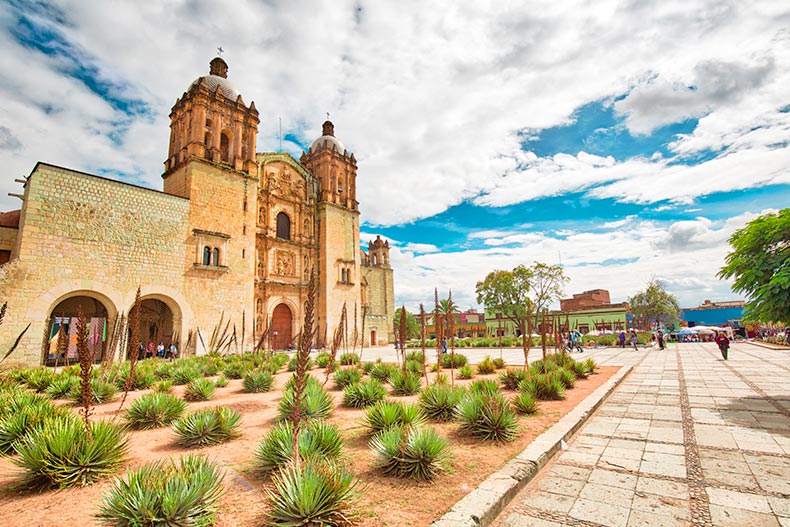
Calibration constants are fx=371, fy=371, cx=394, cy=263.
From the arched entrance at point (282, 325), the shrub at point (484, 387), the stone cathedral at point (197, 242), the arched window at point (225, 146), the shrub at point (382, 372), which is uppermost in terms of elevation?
the arched window at point (225, 146)

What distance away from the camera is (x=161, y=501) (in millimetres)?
2785

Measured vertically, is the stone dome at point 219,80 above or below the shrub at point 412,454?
above

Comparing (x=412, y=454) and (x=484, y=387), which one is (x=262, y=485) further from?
(x=484, y=387)

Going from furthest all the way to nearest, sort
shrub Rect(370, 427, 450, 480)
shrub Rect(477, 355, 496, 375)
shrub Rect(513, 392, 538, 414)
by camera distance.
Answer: shrub Rect(477, 355, 496, 375)
shrub Rect(513, 392, 538, 414)
shrub Rect(370, 427, 450, 480)

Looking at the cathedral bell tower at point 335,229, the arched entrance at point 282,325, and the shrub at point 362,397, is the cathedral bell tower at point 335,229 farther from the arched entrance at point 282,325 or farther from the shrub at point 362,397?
the shrub at point 362,397

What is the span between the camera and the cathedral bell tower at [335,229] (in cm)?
2941

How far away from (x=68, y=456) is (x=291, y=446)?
2.23 m

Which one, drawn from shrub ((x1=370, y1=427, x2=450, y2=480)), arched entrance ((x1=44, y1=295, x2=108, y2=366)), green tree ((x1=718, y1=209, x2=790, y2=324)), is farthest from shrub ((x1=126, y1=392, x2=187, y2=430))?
arched entrance ((x1=44, y1=295, x2=108, y2=366))

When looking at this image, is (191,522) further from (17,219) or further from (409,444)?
(17,219)

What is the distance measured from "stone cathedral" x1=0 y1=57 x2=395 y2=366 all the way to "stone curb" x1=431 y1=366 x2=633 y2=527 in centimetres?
558

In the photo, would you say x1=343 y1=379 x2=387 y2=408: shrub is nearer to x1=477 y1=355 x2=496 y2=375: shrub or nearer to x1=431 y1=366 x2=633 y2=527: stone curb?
x1=431 y1=366 x2=633 y2=527: stone curb

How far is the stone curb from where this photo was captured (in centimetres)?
291

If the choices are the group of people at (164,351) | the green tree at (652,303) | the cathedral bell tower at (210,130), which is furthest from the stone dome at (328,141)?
the green tree at (652,303)

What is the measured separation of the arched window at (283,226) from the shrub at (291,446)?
26147 millimetres
